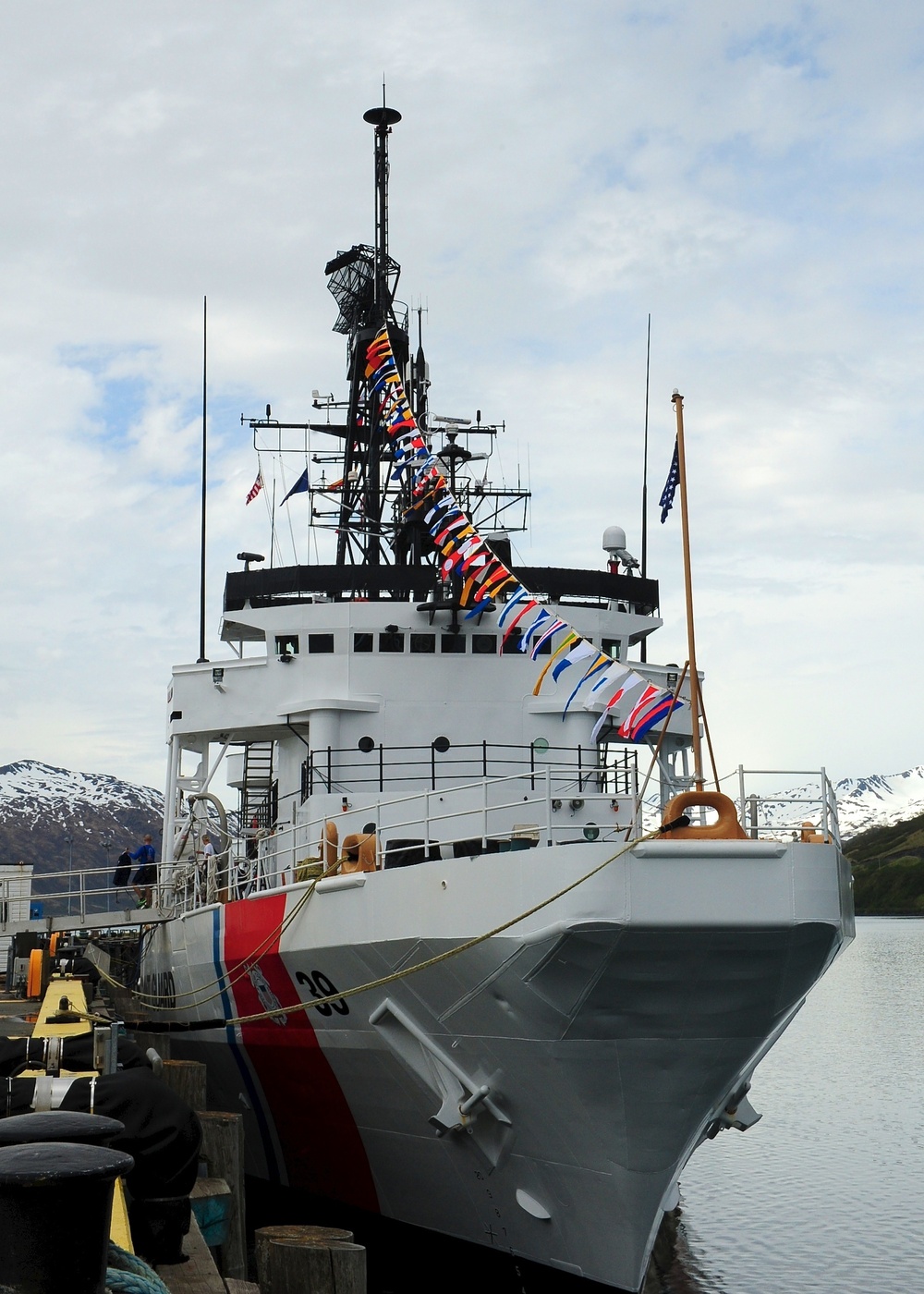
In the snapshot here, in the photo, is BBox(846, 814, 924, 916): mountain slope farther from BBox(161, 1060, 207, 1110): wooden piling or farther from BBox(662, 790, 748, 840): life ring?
BBox(662, 790, 748, 840): life ring

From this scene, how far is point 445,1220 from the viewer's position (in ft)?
40.4

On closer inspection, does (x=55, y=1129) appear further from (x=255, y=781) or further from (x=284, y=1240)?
(x=255, y=781)

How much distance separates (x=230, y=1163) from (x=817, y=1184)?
1192 centimetres

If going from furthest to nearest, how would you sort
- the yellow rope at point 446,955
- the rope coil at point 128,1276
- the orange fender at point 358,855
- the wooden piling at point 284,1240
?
the orange fender at point 358,855
the yellow rope at point 446,955
the wooden piling at point 284,1240
the rope coil at point 128,1276

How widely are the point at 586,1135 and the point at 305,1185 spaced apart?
4.86 m

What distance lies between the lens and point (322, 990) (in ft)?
41.9

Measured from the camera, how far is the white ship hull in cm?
1028

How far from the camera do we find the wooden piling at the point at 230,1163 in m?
10.3

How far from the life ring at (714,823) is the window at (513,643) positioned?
5.92 m

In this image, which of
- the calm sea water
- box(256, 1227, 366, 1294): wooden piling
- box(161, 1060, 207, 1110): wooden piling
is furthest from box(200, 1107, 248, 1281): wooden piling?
the calm sea water

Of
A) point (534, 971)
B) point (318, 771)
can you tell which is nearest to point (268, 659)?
point (318, 771)

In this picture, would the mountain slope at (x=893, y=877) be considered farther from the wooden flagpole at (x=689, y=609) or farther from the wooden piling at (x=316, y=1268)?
the wooden piling at (x=316, y=1268)

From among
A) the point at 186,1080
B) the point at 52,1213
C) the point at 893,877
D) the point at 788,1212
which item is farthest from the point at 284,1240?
the point at 893,877

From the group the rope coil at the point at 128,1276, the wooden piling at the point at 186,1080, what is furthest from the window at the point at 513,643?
A: the rope coil at the point at 128,1276
